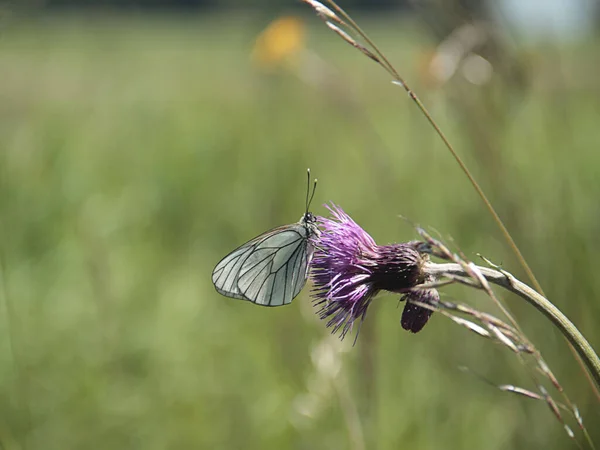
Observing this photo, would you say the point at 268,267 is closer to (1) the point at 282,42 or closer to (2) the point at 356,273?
(2) the point at 356,273

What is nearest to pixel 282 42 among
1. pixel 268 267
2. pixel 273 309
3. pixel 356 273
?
pixel 273 309

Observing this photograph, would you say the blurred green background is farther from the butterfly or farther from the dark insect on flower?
the dark insect on flower

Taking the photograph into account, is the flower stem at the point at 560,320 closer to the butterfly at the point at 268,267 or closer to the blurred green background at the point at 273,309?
the butterfly at the point at 268,267

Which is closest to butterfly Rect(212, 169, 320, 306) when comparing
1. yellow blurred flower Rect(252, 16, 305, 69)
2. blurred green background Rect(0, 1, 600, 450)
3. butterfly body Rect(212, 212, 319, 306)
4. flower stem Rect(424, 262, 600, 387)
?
butterfly body Rect(212, 212, 319, 306)

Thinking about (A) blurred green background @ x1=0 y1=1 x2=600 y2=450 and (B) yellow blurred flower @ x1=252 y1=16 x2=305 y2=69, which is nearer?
(A) blurred green background @ x1=0 y1=1 x2=600 y2=450

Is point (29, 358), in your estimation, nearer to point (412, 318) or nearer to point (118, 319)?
point (118, 319)

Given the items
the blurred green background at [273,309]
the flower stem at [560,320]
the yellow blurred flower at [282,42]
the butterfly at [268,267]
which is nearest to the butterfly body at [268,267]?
the butterfly at [268,267]
